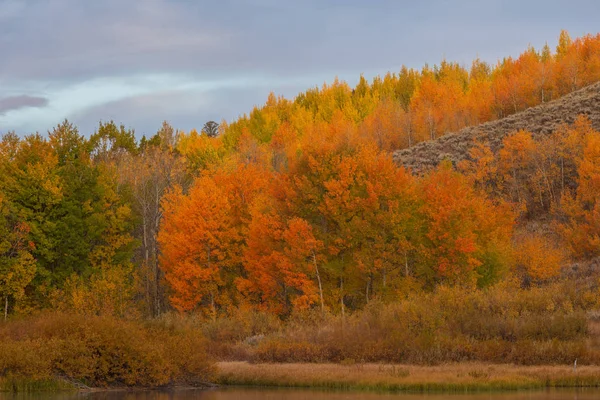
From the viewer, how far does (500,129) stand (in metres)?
109

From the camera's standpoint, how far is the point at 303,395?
30.7m

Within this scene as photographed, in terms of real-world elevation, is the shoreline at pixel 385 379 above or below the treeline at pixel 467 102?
below

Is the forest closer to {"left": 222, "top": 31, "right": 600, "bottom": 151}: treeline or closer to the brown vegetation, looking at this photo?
the brown vegetation

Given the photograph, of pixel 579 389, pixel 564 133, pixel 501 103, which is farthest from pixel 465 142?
pixel 579 389

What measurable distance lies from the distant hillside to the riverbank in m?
63.1

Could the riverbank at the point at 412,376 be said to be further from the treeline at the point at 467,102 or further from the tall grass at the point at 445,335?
the treeline at the point at 467,102

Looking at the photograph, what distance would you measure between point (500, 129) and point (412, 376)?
265 ft

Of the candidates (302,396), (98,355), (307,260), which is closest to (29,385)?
(98,355)

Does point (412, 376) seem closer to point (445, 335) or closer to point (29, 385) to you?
point (445, 335)

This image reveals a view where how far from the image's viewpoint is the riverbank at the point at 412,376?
106 ft

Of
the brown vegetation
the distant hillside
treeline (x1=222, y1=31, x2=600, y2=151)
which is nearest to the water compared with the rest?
the brown vegetation

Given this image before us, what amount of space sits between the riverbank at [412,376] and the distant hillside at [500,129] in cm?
6312

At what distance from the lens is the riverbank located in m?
32.2

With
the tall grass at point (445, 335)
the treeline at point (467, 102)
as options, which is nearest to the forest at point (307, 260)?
the tall grass at point (445, 335)
